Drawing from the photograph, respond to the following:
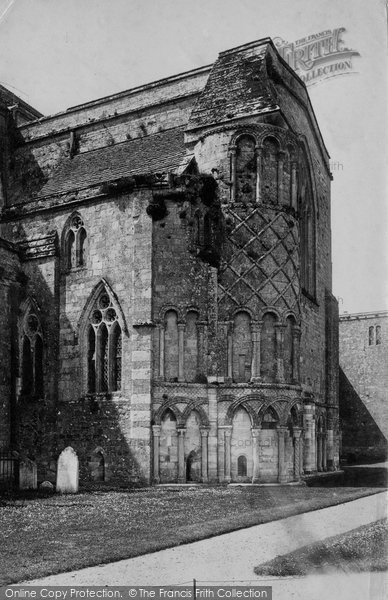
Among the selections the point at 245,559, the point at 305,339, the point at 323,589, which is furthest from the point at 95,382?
the point at 323,589

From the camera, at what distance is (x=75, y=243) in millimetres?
23953

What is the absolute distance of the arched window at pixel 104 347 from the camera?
2245 centimetres

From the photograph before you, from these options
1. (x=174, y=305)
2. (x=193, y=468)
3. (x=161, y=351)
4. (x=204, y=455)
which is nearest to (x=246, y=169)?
(x=174, y=305)

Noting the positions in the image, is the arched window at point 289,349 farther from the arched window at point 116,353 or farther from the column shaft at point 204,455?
the arched window at point 116,353

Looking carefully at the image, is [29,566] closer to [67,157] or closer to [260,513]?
[260,513]

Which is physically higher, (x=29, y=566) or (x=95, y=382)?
(x=95, y=382)

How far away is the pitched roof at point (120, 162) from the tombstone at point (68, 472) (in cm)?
868

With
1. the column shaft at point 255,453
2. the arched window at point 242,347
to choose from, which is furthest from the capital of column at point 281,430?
the arched window at point 242,347

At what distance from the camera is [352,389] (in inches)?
1871

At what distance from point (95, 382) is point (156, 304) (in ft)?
10.2

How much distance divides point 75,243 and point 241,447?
7.91 meters

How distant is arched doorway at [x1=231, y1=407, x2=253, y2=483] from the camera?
21406 mm

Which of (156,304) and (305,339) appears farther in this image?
(305,339)

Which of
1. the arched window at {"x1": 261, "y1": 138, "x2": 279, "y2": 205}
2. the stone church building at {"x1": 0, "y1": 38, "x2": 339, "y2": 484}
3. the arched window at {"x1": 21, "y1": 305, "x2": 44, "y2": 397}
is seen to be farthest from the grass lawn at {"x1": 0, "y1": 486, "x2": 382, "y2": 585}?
the arched window at {"x1": 261, "y1": 138, "x2": 279, "y2": 205}
